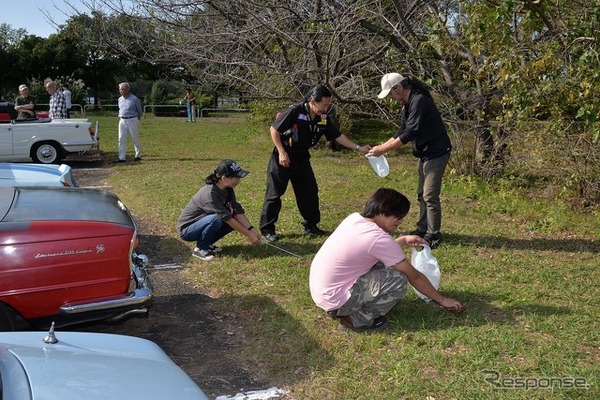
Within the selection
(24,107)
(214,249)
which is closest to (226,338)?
(214,249)

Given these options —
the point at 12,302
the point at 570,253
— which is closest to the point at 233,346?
the point at 12,302

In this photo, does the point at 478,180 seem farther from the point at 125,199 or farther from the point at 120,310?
the point at 120,310

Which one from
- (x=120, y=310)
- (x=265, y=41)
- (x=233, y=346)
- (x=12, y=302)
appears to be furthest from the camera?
(x=265, y=41)

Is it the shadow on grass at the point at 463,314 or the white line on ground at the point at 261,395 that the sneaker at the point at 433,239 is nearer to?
the shadow on grass at the point at 463,314

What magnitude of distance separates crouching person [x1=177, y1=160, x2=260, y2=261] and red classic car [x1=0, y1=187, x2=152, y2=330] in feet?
5.82

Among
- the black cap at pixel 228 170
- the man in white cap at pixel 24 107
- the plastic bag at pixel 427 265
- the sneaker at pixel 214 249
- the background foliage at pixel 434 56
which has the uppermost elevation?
the background foliage at pixel 434 56

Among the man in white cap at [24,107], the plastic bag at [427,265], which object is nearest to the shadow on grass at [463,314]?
the plastic bag at [427,265]

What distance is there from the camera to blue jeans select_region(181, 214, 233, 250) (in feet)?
20.8

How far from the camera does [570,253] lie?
680cm

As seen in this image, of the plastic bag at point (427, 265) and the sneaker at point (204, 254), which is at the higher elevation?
the plastic bag at point (427, 265)

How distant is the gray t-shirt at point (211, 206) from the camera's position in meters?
6.29

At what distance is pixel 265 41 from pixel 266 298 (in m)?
8.54

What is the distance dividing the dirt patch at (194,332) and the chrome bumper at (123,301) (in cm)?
26

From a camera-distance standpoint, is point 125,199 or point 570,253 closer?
point 570,253
